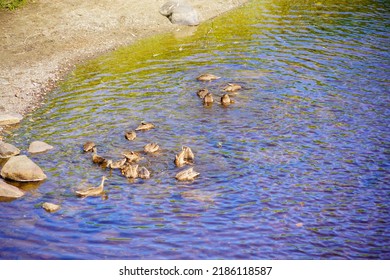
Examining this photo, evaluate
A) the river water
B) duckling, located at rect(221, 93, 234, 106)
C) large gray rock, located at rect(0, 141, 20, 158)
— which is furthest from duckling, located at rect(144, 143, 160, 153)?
duckling, located at rect(221, 93, 234, 106)

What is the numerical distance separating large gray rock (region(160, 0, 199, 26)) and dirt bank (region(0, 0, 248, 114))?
50 centimetres

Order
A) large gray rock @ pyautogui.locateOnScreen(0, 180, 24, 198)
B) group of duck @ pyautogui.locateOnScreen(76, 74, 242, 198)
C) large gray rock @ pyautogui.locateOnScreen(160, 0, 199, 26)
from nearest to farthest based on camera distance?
large gray rock @ pyautogui.locateOnScreen(0, 180, 24, 198) < group of duck @ pyautogui.locateOnScreen(76, 74, 242, 198) < large gray rock @ pyautogui.locateOnScreen(160, 0, 199, 26)

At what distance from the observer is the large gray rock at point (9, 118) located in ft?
70.8

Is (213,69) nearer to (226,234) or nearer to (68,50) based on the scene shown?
(68,50)

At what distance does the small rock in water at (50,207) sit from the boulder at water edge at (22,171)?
1.95 m

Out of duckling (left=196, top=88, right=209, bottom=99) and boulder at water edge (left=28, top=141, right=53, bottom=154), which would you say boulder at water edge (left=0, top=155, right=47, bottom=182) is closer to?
boulder at water edge (left=28, top=141, right=53, bottom=154)

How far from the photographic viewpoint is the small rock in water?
50.6 ft

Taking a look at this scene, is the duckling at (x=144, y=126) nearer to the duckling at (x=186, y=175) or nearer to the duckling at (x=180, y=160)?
the duckling at (x=180, y=160)

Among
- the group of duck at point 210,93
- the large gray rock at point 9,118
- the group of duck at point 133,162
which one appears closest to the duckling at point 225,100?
the group of duck at point 210,93

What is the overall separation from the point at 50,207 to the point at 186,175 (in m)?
3.93

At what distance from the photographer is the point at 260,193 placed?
16.0 metres

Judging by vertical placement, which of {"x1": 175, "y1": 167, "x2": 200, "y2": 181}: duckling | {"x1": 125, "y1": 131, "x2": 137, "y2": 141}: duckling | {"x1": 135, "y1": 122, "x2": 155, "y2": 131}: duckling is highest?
{"x1": 135, "y1": 122, "x2": 155, "y2": 131}: duckling

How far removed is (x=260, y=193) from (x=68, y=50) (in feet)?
56.1

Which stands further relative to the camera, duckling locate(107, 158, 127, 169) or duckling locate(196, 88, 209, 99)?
duckling locate(196, 88, 209, 99)
